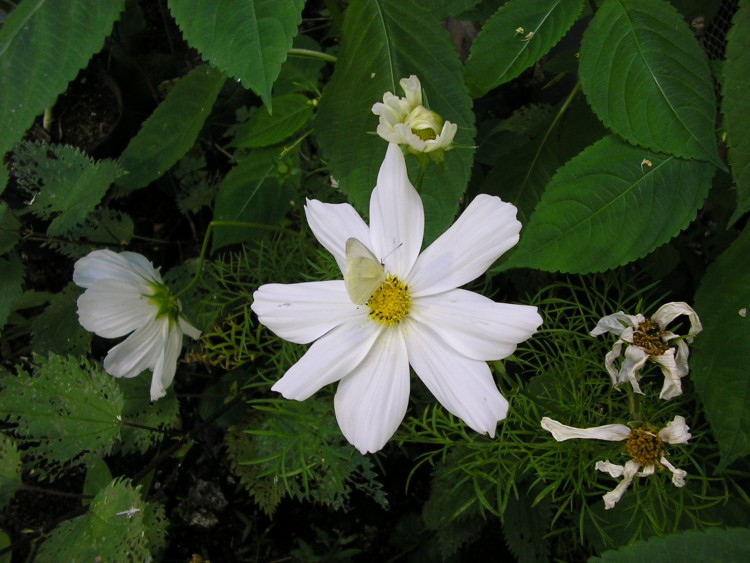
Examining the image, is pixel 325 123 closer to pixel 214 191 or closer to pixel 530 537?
pixel 214 191

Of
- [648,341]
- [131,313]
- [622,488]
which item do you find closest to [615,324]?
[648,341]

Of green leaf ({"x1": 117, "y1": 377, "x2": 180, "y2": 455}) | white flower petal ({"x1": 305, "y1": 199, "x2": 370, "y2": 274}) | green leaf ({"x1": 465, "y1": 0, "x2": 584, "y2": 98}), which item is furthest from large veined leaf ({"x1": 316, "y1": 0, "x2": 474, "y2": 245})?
green leaf ({"x1": 117, "y1": 377, "x2": 180, "y2": 455})

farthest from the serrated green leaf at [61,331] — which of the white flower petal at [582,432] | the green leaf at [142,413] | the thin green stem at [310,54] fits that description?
the white flower petal at [582,432]

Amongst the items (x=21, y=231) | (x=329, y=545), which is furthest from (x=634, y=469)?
(x=21, y=231)

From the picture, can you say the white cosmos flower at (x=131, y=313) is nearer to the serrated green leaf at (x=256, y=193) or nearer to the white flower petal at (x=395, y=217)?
the serrated green leaf at (x=256, y=193)

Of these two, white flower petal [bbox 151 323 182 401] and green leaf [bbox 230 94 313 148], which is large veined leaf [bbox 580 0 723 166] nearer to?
green leaf [bbox 230 94 313 148]

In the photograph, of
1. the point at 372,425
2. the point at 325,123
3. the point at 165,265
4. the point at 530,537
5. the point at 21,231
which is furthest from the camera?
the point at 165,265

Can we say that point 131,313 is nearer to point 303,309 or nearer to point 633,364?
point 303,309
